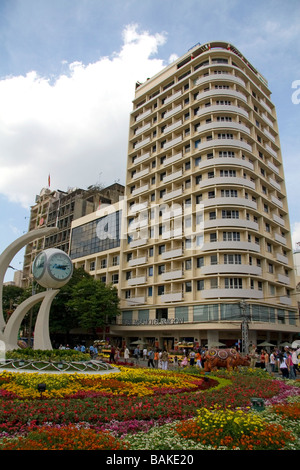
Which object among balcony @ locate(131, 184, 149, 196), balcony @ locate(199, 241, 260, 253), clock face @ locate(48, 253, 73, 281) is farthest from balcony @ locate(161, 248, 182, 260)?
clock face @ locate(48, 253, 73, 281)

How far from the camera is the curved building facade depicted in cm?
3675

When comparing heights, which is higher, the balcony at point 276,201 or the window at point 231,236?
the balcony at point 276,201

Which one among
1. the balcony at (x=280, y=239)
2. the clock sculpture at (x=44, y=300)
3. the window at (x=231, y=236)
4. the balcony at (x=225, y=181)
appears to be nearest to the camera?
the clock sculpture at (x=44, y=300)

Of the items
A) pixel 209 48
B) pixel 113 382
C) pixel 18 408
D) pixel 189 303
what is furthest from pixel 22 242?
pixel 209 48

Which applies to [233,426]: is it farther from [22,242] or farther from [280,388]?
[22,242]

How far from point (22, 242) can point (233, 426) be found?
57.8ft

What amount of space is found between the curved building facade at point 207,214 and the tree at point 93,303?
11.1 ft

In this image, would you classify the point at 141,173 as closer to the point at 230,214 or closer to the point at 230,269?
the point at 230,214

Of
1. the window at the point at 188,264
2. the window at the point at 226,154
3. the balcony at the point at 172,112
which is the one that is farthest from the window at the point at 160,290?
the balcony at the point at 172,112

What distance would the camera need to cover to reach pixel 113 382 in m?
12.8

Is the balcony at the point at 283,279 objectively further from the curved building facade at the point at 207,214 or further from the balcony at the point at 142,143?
the balcony at the point at 142,143

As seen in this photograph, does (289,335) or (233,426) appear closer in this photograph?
(233,426)

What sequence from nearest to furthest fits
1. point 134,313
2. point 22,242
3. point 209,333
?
point 22,242 < point 209,333 < point 134,313

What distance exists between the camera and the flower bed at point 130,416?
19.8ft
